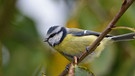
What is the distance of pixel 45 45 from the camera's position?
206cm

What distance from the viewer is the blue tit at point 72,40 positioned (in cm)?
176

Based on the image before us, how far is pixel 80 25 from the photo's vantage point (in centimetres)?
183

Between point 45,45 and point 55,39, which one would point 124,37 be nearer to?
point 55,39

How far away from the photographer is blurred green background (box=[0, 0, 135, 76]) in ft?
5.67

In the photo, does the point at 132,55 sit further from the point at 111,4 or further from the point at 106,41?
the point at 111,4

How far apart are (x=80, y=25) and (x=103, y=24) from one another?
0.12m

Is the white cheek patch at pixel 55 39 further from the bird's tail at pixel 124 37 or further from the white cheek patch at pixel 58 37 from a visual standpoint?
the bird's tail at pixel 124 37

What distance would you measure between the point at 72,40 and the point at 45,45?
0.92 ft

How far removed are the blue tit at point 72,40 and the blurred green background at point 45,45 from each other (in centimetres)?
4

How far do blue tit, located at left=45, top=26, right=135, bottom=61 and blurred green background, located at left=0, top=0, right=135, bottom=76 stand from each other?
0.14 feet

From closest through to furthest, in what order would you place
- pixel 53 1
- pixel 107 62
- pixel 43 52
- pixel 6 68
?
pixel 107 62, pixel 6 68, pixel 43 52, pixel 53 1

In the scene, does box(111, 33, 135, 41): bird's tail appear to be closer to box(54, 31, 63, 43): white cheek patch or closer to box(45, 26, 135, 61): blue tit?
box(45, 26, 135, 61): blue tit

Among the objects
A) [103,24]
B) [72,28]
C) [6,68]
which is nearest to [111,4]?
[103,24]

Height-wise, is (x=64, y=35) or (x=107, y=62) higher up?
(x=64, y=35)
